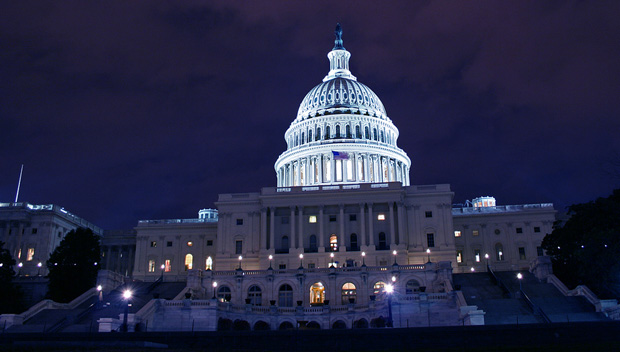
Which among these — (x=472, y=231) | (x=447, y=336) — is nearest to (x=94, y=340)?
(x=447, y=336)

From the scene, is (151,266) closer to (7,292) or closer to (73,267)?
(73,267)

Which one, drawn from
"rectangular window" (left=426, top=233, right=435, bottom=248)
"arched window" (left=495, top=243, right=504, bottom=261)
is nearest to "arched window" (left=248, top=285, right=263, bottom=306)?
"rectangular window" (left=426, top=233, right=435, bottom=248)

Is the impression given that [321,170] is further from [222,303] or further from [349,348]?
[349,348]

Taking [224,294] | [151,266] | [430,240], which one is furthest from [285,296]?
[151,266]

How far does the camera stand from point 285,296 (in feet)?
232

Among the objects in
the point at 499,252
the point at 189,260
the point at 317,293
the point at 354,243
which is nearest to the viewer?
the point at 317,293

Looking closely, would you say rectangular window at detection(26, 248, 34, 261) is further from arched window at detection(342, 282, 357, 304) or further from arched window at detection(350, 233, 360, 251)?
arched window at detection(342, 282, 357, 304)

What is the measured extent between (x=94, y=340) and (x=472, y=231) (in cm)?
7525

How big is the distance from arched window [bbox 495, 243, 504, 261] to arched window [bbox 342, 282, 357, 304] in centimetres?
4057

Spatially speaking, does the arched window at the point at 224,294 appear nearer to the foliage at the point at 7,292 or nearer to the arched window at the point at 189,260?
the foliage at the point at 7,292

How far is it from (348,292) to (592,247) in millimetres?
26012

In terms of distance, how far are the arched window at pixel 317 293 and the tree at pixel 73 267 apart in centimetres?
2500

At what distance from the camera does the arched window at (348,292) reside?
69625 mm

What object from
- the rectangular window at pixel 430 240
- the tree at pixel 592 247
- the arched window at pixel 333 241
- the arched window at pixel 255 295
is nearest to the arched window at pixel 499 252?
the rectangular window at pixel 430 240
